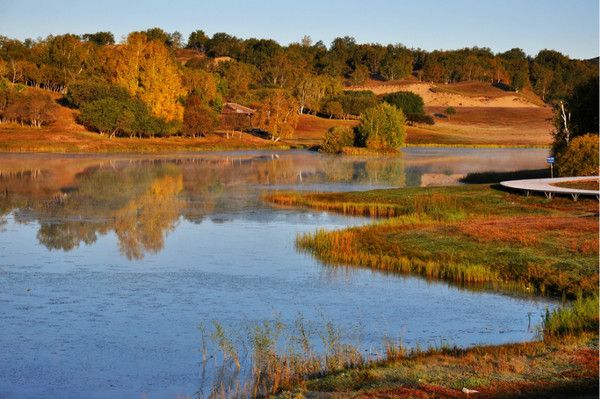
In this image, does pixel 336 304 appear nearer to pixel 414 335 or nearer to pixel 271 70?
pixel 414 335

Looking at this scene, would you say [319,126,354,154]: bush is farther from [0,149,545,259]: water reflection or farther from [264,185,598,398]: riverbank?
[264,185,598,398]: riverbank

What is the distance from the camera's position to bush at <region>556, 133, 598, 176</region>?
185ft

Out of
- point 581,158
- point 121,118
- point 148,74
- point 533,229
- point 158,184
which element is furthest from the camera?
point 148,74

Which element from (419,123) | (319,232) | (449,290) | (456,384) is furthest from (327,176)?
(419,123)

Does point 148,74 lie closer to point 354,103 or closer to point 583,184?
point 354,103

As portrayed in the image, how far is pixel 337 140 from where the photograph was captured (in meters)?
110

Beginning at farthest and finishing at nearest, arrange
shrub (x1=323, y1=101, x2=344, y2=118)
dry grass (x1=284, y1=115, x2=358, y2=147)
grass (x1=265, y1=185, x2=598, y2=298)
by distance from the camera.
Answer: shrub (x1=323, y1=101, x2=344, y2=118) < dry grass (x1=284, y1=115, x2=358, y2=147) < grass (x1=265, y1=185, x2=598, y2=298)

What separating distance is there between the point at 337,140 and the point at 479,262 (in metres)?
82.4

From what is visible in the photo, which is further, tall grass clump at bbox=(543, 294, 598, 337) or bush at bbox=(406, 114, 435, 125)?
bush at bbox=(406, 114, 435, 125)

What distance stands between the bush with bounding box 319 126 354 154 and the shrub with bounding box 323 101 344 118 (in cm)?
5044

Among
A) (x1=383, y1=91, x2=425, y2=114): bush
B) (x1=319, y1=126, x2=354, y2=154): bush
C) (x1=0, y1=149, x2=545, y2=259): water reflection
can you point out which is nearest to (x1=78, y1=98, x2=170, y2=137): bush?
(x1=0, y1=149, x2=545, y2=259): water reflection

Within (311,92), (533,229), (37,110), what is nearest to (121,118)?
(37,110)

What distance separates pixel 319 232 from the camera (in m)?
35.4

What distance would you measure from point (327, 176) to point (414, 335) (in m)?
49.7
